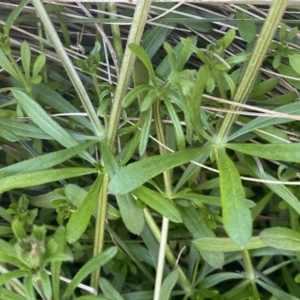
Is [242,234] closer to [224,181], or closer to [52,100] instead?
[224,181]

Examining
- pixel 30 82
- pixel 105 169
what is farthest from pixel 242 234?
pixel 30 82

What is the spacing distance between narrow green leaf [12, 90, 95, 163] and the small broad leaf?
0.38m

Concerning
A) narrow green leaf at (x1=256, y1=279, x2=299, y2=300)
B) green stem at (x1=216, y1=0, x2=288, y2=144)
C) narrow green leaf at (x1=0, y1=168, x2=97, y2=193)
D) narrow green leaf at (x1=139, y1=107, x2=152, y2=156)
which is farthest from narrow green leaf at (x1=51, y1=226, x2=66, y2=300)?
narrow green leaf at (x1=256, y1=279, x2=299, y2=300)

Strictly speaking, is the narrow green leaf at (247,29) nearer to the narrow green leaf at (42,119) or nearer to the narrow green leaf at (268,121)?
the narrow green leaf at (268,121)

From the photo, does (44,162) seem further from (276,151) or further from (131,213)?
(276,151)

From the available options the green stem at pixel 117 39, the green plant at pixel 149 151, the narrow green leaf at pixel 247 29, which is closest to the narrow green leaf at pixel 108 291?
the green plant at pixel 149 151

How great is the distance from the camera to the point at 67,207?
3.16 ft

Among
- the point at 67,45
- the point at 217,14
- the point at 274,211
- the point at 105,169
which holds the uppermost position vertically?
the point at 217,14

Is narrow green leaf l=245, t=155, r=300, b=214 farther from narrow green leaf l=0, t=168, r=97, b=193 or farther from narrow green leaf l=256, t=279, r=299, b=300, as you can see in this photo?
narrow green leaf l=0, t=168, r=97, b=193

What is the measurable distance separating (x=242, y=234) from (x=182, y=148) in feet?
0.69

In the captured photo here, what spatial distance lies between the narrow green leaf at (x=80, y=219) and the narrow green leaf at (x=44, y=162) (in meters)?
0.08

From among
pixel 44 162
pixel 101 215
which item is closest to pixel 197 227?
pixel 101 215

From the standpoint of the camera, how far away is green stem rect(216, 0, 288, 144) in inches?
25.7

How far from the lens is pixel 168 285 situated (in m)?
0.96
